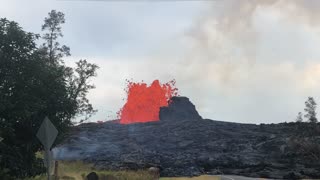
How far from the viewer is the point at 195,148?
62094mm

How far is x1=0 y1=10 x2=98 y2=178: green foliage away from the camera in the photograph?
28.4 meters

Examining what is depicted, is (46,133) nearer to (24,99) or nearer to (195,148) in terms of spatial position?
(24,99)

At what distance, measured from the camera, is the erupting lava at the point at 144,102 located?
318ft

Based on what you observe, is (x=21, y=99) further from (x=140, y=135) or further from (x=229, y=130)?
(x=229, y=130)

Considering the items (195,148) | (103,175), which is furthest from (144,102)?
(103,175)

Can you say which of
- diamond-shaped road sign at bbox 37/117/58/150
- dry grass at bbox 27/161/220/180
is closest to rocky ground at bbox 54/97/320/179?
dry grass at bbox 27/161/220/180

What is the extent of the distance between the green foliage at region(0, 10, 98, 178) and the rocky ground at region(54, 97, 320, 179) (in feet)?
52.3

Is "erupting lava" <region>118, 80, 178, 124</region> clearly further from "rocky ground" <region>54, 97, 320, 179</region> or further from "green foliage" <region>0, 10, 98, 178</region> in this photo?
"green foliage" <region>0, 10, 98, 178</region>

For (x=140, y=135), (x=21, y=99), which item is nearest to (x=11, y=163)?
(x=21, y=99)

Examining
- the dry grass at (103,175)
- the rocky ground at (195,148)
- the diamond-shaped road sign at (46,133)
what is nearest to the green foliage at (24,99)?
the dry grass at (103,175)

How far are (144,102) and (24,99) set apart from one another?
227ft

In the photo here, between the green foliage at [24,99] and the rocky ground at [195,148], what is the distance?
52.3 feet

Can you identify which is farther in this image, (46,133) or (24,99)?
(24,99)

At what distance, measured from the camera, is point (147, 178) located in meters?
34.1
